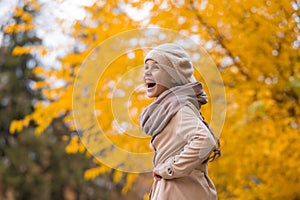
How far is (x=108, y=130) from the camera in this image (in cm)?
457

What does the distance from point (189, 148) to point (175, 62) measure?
37 centimetres

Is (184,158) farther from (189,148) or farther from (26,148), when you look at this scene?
(26,148)

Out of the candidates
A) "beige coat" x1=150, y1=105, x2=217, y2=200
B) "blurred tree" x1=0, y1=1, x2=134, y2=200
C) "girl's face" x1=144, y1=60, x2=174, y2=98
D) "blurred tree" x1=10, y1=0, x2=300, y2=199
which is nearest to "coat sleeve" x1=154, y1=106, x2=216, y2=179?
"beige coat" x1=150, y1=105, x2=217, y2=200

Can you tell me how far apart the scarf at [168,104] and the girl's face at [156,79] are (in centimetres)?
3

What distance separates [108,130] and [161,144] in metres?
2.26

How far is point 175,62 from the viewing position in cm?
235

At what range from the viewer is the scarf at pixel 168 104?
7.59ft

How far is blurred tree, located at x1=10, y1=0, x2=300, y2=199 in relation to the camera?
4.24m

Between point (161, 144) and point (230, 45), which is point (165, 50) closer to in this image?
point (161, 144)

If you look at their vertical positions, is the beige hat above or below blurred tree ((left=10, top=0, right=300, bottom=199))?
above

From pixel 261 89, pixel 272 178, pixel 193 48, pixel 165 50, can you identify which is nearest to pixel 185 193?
pixel 165 50

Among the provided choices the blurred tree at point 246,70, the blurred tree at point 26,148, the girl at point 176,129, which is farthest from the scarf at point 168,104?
the blurred tree at point 26,148

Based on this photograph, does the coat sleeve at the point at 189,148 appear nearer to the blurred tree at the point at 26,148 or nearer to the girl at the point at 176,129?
the girl at the point at 176,129

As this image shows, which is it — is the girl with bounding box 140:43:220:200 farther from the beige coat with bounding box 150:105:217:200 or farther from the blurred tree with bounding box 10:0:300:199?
the blurred tree with bounding box 10:0:300:199
